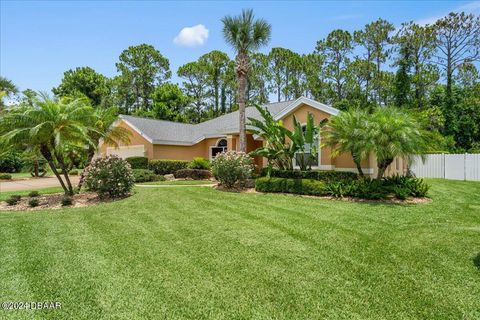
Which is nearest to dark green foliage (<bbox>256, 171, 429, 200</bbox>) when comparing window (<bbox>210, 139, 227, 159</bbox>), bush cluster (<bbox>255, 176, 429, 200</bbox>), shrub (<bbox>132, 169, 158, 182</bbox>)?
bush cluster (<bbox>255, 176, 429, 200</bbox>)

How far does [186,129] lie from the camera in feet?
99.8

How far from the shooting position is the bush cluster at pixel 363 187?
12.1 metres

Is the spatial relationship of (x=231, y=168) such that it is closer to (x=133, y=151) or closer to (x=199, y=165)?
(x=199, y=165)

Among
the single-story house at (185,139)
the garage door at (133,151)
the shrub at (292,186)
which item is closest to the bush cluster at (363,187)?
→ the shrub at (292,186)

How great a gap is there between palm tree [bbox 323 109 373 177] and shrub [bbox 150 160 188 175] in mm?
12857

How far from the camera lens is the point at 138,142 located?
86.4 feet

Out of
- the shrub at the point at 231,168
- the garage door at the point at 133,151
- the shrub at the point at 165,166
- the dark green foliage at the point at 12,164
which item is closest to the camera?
the shrub at the point at 231,168

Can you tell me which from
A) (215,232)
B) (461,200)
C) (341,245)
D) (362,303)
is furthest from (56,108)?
(461,200)

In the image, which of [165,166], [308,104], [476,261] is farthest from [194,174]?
[476,261]

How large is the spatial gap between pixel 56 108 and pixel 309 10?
38.8 feet

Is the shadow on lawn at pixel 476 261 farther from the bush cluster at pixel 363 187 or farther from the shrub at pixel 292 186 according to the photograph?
the shrub at pixel 292 186

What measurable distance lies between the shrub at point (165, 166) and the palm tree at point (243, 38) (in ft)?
24.1

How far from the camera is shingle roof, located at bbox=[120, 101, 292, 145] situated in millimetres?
25206

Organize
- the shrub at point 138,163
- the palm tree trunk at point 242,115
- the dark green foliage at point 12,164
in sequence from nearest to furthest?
the palm tree trunk at point 242,115 < the shrub at point 138,163 < the dark green foliage at point 12,164
